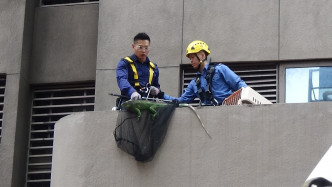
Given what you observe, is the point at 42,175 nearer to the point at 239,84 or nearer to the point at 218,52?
the point at 218,52

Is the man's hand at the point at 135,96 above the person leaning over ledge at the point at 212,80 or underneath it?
underneath

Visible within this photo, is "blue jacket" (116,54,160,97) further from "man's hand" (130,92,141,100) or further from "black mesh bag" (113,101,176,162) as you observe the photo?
"black mesh bag" (113,101,176,162)

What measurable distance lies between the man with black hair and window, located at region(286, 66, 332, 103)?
2.85 metres

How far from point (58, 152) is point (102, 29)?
391 cm

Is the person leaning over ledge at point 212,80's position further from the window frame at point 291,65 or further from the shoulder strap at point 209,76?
the window frame at point 291,65

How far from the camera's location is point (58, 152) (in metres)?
12.4

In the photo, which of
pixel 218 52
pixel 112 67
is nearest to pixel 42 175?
pixel 112 67

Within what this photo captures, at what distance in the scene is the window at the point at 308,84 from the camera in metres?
14.4

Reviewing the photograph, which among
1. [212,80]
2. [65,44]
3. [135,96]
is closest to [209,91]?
[212,80]

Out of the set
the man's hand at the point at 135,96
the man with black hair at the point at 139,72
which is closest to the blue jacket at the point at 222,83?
the man with black hair at the point at 139,72

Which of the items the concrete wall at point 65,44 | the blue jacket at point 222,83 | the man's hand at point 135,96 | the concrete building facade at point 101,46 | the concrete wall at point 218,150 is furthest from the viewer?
the concrete wall at point 65,44

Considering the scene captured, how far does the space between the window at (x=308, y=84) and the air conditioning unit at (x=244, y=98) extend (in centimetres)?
278

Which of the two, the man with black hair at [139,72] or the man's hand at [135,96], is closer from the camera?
the man's hand at [135,96]

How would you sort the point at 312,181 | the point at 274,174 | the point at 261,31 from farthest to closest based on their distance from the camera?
the point at 261,31 → the point at 274,174 → the point at 312,181
